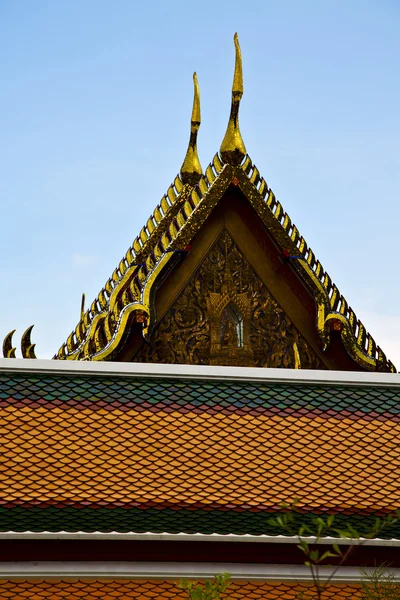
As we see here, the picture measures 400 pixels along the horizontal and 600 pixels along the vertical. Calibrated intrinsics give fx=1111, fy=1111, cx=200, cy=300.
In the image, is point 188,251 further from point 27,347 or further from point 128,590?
point 128,590

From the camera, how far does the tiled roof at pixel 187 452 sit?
22.1 ft

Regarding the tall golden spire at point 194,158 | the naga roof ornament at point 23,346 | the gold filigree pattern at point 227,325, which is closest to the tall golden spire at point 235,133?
→ the gold filigree pattern at point 227,325

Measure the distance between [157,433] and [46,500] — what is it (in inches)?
Answer: 44.5

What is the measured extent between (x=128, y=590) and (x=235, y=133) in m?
5.04

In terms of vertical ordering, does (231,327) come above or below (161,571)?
above

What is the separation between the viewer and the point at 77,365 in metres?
8.08

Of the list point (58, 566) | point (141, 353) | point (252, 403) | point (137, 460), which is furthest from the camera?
point (141, 353)

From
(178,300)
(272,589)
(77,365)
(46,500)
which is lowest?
(272,589)

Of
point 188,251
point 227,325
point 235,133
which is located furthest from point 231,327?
point 235,133

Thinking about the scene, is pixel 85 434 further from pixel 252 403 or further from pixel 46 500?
pixel 252 403

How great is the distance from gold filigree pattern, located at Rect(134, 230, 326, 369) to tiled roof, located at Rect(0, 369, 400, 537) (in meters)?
1.24

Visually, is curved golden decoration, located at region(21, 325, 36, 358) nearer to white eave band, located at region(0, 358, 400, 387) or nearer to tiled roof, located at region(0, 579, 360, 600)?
white eave band, located at region(0, 358, 400, 387)

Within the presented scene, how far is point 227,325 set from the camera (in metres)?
9.66

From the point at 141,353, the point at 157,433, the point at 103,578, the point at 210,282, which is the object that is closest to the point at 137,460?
the point at 157,433
